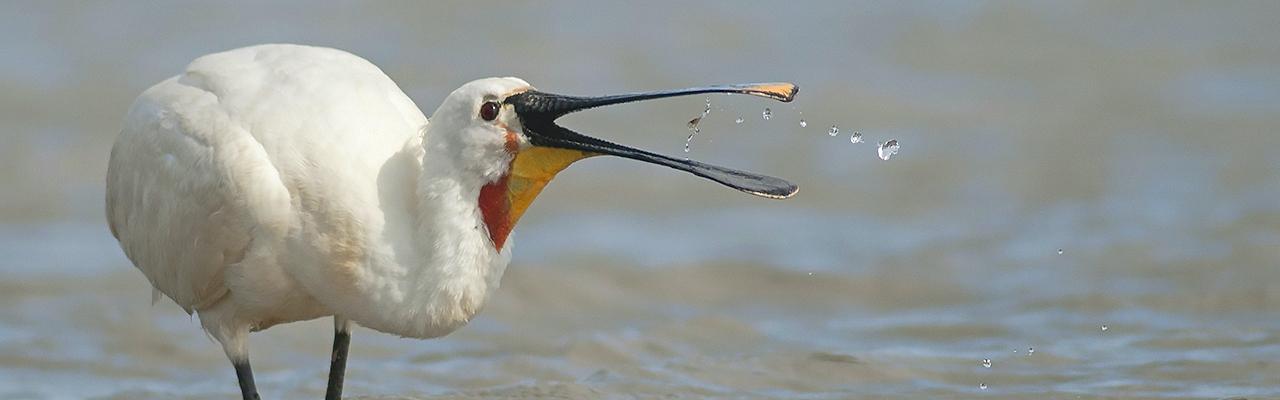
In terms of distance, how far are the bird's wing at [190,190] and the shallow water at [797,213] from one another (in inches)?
75.7

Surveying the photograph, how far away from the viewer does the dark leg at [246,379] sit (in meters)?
7.21

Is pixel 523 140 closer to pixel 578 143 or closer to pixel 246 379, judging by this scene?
pixel 578 143

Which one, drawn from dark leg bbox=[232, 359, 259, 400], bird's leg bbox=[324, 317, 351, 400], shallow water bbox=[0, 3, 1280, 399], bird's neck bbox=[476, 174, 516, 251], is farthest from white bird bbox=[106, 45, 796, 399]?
shallow water bbox=[0, 3, 1280, 399]

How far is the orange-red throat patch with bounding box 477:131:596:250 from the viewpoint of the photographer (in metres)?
6.00

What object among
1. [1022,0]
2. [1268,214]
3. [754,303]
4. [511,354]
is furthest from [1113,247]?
[1022,0]

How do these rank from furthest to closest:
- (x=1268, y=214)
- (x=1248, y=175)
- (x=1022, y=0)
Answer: (x=1022, y=0) → (x=1248, y=175) → (x=1268, y=214)

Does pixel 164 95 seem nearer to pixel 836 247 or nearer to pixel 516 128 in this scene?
pixel 516 128

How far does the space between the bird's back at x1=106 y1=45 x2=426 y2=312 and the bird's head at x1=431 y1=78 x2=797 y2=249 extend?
0.41 metres

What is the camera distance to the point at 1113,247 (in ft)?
36.8

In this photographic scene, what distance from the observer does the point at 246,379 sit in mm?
7273

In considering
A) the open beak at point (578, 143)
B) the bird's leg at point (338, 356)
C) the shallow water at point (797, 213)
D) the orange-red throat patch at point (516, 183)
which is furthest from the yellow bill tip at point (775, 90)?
the shallow water at point (797, 213)

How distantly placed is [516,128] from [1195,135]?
8.56 meters

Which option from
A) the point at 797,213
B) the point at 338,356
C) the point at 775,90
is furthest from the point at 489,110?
the point at 797,213

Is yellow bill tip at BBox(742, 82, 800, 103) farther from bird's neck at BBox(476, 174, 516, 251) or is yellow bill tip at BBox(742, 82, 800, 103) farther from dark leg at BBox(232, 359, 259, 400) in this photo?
dark leg at BBox(232, 359, 259, 400)
